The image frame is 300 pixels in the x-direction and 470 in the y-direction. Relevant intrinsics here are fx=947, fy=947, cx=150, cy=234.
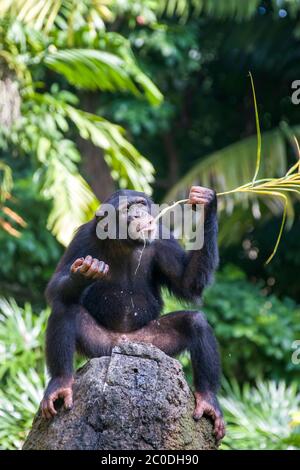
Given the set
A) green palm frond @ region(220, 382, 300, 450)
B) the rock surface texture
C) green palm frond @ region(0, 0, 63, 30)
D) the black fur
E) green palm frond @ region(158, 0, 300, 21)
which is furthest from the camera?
green palm frond @ region(158, 0, 300, 21)

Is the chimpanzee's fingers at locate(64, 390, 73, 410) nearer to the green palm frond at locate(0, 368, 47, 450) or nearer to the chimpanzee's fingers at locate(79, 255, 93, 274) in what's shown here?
the chimpanzee's fingers at locate(79, 255, 93, 274)

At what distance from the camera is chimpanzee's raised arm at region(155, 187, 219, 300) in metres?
5.82

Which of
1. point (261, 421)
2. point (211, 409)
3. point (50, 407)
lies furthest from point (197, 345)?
point (261, 421)

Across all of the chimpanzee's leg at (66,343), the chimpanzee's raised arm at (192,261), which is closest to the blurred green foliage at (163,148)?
the chimpanzee's raised arm at (192,261)

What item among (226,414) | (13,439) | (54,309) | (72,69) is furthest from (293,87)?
(54,309)

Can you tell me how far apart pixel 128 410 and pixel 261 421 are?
4.18 m

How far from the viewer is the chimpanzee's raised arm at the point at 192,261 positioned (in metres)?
5.82

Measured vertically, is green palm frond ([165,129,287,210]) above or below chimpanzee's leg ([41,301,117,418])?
above

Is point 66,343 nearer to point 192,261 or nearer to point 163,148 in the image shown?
point 192,261

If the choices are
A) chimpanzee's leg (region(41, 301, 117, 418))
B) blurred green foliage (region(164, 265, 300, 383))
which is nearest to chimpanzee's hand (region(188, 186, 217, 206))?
chimpanzee's leg (region(41, 301, 117, 418))

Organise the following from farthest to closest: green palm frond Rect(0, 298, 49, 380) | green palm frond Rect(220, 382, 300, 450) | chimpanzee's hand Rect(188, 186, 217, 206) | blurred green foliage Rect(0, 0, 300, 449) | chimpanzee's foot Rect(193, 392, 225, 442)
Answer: blurred green foliage Rect(0, 0, 300, 449)
green palm frond Rect(0, 298, 49, 380)
green palm frond Rect(220, 382, 300, 450)
chimpanzee's hand Rect(188, 186, 217, 206)
chimpanzee's foot Rect(193, 392, 225, 442)

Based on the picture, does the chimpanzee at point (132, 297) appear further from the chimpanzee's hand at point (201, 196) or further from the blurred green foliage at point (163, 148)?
the blurred green foliage at point (163, 148)

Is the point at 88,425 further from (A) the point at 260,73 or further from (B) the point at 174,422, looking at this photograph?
(A) the point at 260,73

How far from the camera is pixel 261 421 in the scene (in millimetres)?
8930
